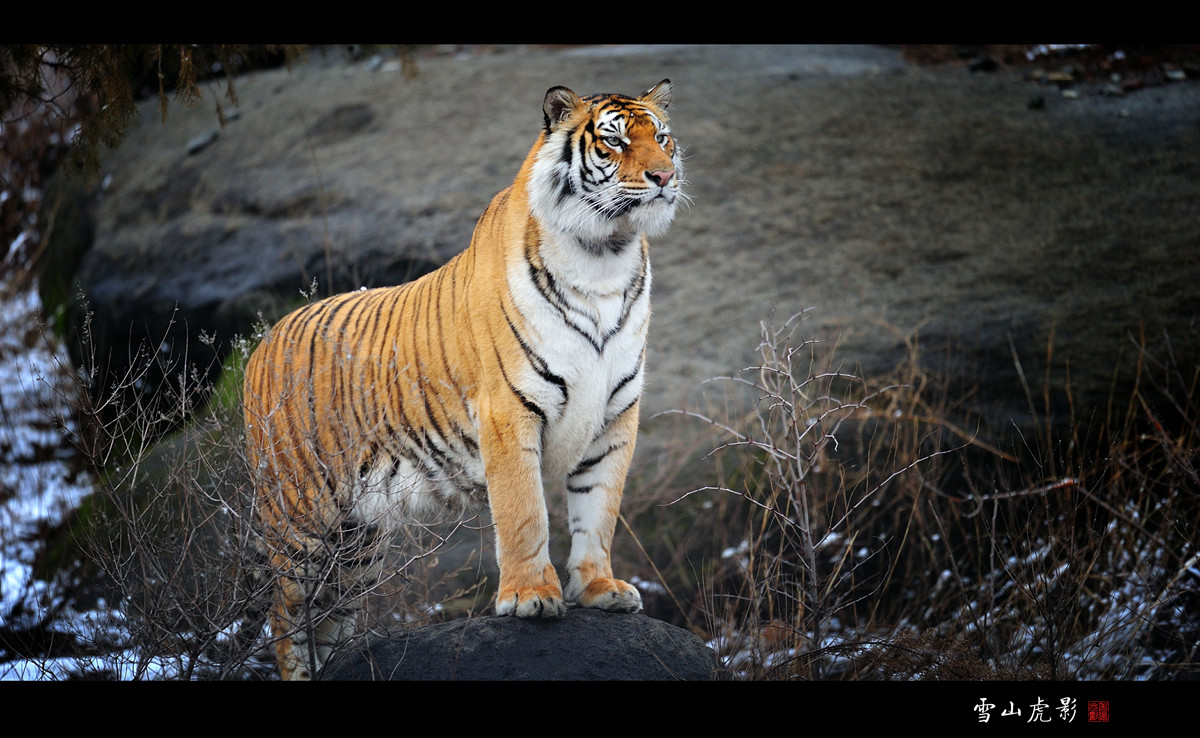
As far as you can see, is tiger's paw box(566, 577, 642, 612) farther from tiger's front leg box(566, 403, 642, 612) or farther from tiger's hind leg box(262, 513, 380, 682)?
tiger's hind leg box(262, 513, 380, 682)

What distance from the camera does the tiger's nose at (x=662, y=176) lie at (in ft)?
9.98

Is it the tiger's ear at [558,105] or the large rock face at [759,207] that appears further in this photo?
the large rock face at [759,207]

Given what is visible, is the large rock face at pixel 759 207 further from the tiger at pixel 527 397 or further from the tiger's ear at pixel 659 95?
the tiger's ear at pixel 659 95

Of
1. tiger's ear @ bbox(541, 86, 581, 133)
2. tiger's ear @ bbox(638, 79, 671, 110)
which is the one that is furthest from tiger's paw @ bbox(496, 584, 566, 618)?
tiger's ear @ bbox(638, 79, 671, 110)

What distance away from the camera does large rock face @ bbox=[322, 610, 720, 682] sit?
3.06 metres

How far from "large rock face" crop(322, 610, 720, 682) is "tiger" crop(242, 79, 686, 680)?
0.08 m

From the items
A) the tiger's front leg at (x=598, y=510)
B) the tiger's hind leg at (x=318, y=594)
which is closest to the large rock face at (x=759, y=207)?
the tiger's hind leg at (x=318, y=594)

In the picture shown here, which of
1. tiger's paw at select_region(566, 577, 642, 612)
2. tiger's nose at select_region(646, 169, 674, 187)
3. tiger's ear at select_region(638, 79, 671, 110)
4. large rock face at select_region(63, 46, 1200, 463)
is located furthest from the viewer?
large rock face at select_region(63, 46, 1200, 463)

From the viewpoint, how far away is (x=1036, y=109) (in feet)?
27.0

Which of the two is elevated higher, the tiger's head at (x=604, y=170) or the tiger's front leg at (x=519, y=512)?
the tiger's head at (x=604, y=170)

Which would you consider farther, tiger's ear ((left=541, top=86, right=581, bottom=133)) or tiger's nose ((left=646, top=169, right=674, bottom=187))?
tiger's ear ((left=541, top=86, right=581, bottom=133))

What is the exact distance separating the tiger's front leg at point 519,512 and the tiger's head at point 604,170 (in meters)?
0.66
